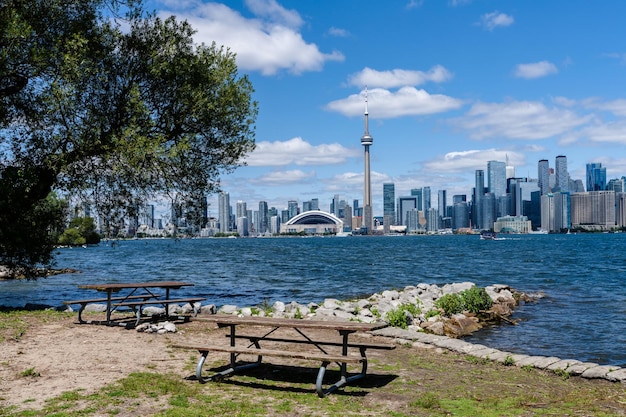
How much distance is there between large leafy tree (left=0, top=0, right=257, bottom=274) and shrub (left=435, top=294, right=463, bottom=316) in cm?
946

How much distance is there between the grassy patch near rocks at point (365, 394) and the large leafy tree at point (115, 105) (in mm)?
7741

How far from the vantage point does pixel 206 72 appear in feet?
59.2

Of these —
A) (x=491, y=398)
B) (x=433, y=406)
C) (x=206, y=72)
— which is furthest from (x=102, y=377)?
(x=206, y=72)

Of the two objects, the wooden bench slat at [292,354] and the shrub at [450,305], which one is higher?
the wooden bench slat at [292,354]

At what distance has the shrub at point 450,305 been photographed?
2122 cm

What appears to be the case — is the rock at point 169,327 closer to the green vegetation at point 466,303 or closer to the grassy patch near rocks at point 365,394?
the grassy patch near rocks at point 365,394

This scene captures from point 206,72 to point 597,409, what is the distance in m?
14.3

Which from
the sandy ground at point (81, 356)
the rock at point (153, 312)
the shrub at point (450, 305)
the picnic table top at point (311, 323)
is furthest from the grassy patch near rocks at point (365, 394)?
the shrub at point (450, 305)

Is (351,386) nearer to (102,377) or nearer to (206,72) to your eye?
(102,377)

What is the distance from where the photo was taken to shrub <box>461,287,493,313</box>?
863 inches

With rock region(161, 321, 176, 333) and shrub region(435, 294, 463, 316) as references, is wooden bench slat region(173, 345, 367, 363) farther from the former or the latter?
shrub region(435, 294, 463, 316)

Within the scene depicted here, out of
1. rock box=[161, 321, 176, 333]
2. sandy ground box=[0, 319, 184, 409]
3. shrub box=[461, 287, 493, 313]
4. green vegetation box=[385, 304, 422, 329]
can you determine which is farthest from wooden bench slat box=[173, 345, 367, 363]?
shrub box=[461, 287, 493, 313]

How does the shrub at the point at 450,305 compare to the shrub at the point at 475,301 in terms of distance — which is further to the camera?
the shrub at the point at 475,301

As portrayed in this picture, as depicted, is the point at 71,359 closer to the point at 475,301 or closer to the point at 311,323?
the point at 311,323
